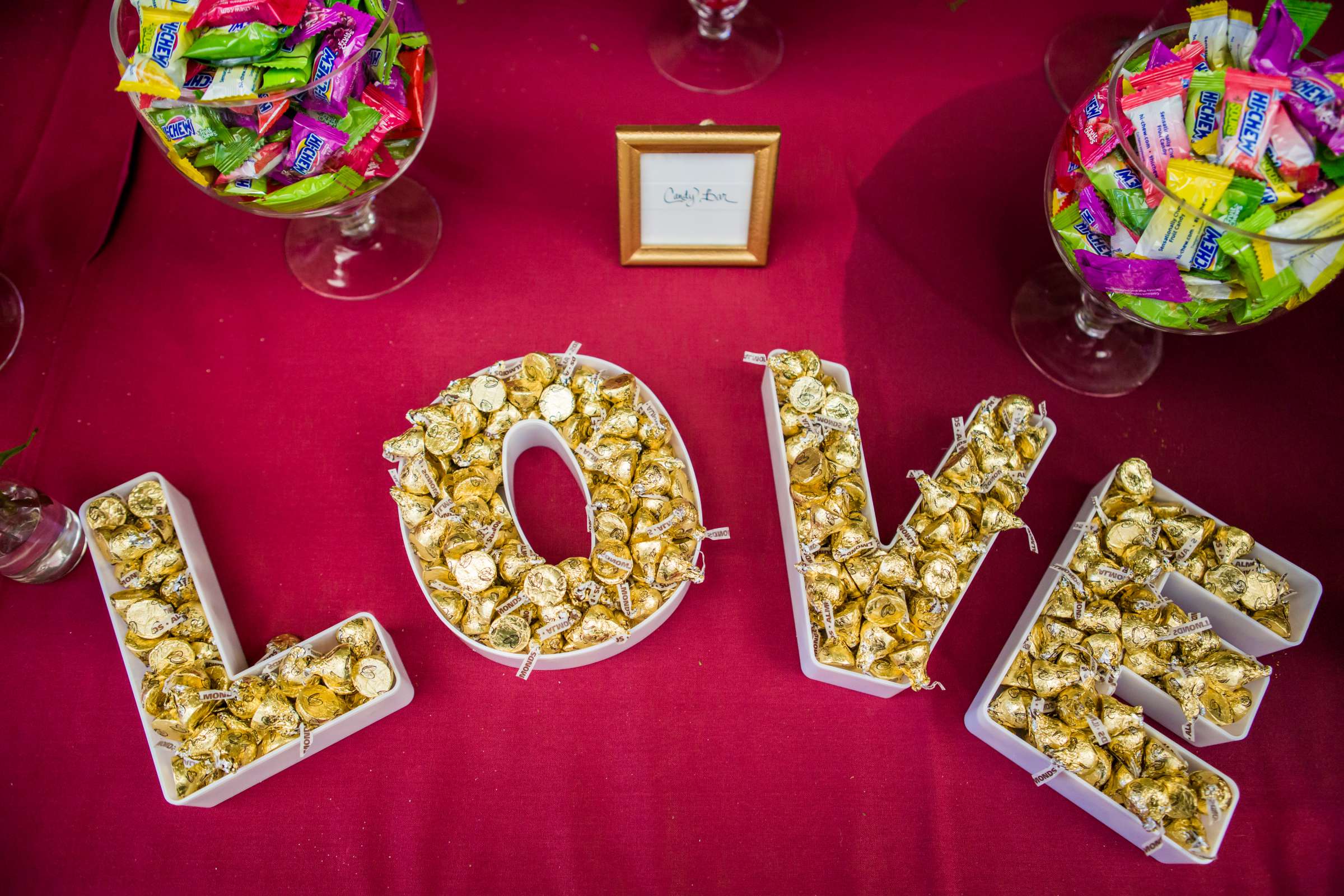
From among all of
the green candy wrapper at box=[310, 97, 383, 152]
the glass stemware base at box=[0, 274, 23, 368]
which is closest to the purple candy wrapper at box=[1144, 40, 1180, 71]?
the green candy wrapper at box=[310, 97, 383, 152]

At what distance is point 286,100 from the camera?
1.10 metres

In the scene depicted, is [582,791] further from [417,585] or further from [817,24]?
[817,24]

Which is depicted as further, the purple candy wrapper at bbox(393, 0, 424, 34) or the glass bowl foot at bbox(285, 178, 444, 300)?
the glass bowl foot at bbox(285, 178, 444, 300)

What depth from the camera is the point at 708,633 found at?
1248mm

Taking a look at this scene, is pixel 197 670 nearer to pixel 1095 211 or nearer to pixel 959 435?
pixel 959 435

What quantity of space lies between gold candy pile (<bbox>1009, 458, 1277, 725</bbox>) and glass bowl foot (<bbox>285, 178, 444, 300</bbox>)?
3.57ft

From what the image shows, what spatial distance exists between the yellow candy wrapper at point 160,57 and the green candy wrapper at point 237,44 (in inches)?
0.6

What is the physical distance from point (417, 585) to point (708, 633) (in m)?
0.42

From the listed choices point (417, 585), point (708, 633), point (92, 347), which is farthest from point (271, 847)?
point (92, 347)

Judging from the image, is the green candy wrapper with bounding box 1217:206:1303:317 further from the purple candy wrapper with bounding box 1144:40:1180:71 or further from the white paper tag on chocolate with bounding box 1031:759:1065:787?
the white paper tag on chocolate with bounding box 1031:759:1065:787

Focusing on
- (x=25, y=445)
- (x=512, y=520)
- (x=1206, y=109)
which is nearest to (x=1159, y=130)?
(x=1206, y=109)

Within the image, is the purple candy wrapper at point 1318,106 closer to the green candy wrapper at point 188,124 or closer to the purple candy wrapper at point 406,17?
the purple candy wrapper at point 406,17

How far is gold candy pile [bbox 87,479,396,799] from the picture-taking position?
1.08 m

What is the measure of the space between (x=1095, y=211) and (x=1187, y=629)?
531 millimetres
